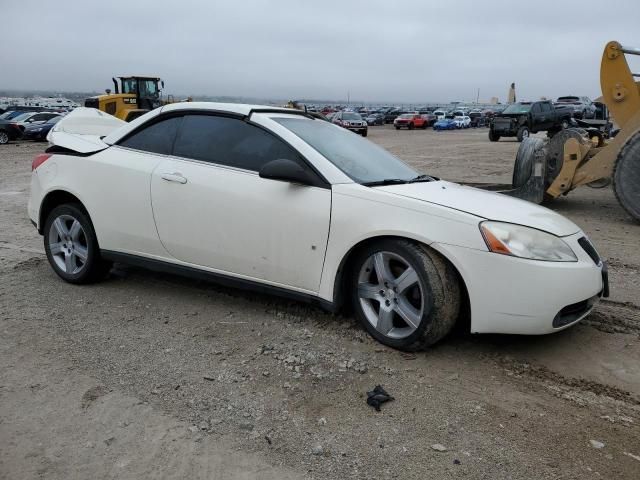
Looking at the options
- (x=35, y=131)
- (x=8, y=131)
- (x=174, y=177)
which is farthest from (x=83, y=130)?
(x=8, y=131)

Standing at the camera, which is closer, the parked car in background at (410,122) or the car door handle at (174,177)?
the car door handle at (174,177)

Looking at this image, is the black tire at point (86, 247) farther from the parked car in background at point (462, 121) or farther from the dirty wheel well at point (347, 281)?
the parked car in background at point (462, 121)

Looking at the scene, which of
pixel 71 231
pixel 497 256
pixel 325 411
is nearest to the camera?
pixel 325 411

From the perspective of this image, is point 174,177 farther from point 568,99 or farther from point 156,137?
point 568,99

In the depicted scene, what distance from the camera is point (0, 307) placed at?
4.50 m

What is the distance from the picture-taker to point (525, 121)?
2838cm

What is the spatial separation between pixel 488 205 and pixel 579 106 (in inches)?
1513

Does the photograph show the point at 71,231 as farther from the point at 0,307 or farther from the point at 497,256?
the point at 497,256

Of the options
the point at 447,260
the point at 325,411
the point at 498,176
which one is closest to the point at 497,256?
the point at 447,260

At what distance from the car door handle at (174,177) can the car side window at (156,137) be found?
0.24 m

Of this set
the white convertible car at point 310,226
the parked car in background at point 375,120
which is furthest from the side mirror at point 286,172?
the parked car in background at point 375,120

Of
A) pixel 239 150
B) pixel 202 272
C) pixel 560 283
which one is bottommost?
pixel 202 272

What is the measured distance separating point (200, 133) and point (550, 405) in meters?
3.02

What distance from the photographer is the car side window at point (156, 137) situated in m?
4.53
